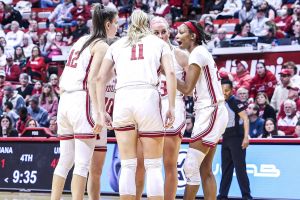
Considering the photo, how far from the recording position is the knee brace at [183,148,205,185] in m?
8.82

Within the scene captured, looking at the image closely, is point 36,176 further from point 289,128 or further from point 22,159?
point 289,128

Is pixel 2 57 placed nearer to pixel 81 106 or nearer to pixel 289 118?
pixel 289 118

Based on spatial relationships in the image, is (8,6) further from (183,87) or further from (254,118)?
(183,87)

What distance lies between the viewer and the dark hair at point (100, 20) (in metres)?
8.69

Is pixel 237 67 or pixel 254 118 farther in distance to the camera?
pixel 237 67

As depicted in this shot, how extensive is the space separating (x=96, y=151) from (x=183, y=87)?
4.09 ft

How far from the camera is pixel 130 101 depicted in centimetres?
787

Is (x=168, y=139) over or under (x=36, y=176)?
over

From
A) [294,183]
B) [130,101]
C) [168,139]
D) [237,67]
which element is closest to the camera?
[130,101]

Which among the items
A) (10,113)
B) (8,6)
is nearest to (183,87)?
(10,113)

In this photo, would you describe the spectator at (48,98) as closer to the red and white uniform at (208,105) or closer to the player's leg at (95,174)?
the player's leg at (95,174)

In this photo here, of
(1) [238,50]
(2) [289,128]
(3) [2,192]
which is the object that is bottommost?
(3) [2,192]

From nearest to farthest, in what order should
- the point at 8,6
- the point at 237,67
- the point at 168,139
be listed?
1. the point at 168,139
2. the point at 237,67
3. the point at 8,6

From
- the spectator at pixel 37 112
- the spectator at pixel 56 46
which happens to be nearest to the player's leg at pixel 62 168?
the spectator at pixel 37 112
